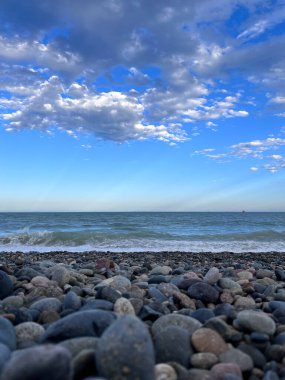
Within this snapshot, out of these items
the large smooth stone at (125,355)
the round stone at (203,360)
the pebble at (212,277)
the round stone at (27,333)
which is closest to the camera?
the large smooth stone at (125,355)

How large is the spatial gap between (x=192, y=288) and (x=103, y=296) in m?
1.01

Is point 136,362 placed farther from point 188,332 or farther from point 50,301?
point 50,301

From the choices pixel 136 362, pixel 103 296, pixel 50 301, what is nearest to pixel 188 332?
pixel 136 362

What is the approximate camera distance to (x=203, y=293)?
3.93 meters

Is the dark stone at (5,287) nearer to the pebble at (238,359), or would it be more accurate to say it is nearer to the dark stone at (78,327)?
the dark stone at (78,327)

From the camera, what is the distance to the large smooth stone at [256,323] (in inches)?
112

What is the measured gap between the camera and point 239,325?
9.39ft

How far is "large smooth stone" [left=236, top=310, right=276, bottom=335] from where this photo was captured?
112 inches

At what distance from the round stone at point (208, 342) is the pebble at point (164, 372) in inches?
→ 15.9

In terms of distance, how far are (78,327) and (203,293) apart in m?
1.78

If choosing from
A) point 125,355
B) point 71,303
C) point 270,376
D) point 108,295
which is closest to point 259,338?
point 270,376

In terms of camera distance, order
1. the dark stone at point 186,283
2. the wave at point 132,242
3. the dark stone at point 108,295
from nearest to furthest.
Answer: the dark stone at point 108,295 < the dark stone at point 186,283 < the wave at point 132,242

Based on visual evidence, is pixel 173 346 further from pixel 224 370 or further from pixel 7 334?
pixel 7 334

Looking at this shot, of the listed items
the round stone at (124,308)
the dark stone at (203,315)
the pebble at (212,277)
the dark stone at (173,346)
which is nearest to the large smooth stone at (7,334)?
the round stone at (124,308)
